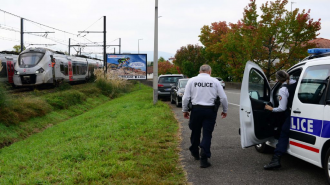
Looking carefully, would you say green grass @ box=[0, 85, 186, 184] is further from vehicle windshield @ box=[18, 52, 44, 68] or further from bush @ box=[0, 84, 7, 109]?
vehicle windshield @ box=[18, 52, 44, 68]

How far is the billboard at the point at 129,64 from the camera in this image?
2973 centimetres

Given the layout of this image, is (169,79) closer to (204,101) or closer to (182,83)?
(182,83)

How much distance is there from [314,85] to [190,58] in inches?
2440

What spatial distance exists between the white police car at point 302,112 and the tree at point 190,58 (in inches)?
2228

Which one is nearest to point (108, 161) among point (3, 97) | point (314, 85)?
point (314, 85)

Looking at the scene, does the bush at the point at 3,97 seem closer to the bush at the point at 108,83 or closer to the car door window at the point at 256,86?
the car door window at the point at 256,86

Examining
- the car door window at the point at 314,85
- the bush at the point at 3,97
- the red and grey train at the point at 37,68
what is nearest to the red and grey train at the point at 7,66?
the red and grey train at the point at 37,68

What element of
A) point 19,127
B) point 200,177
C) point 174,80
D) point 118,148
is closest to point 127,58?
point 174,80

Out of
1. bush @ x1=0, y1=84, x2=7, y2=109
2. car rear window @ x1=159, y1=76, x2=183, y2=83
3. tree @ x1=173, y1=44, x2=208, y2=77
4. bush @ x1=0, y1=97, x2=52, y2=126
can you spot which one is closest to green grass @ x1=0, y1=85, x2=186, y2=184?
bush @ x1=0, y1=97, x2=52, y2=126

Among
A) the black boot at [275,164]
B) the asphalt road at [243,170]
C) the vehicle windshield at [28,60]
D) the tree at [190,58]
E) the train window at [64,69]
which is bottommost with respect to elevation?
the asphalt road at [243,170]

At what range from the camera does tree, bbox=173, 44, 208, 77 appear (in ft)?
206

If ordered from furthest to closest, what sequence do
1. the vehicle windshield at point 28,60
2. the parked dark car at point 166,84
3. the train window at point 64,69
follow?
1. the train window at point 64,69
2. the vehicle windshield at point 28,60
3. the parked dark car at point 166,84

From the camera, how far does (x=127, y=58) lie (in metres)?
30.2

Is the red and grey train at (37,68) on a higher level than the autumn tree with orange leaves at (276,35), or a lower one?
lower
